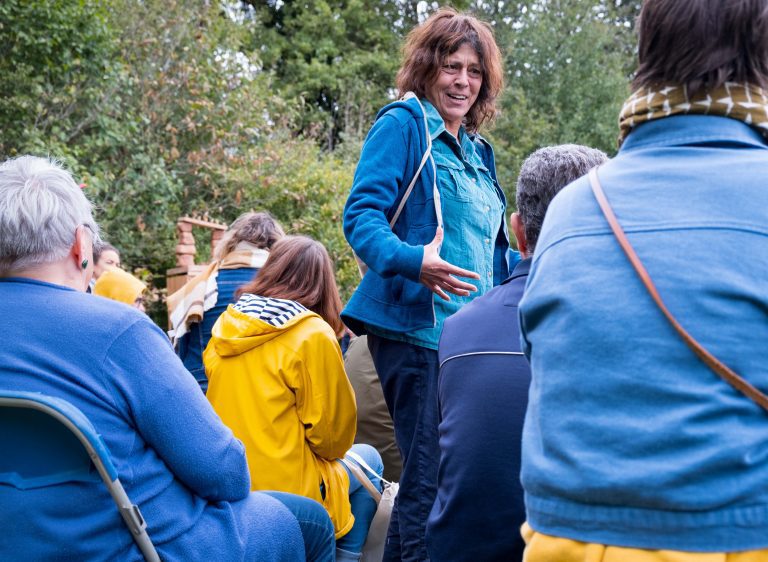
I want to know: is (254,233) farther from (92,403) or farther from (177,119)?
(177,119)

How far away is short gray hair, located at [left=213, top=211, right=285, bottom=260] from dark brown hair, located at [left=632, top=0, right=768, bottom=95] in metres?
3.80

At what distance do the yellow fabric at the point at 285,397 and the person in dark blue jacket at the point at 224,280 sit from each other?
1.62m

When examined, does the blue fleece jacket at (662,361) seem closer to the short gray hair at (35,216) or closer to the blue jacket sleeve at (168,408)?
the blue jacket sleeve at (168,408)

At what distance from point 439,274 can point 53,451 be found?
3.91 feet

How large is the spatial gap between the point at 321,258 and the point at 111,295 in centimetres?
262

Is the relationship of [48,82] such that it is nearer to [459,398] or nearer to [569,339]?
[459,398]

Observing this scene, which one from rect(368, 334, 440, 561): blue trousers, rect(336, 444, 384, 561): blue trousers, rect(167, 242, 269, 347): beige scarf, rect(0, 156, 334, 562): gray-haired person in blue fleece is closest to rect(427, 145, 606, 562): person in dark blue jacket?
rect(368, 334, 440, 561): blue trousers

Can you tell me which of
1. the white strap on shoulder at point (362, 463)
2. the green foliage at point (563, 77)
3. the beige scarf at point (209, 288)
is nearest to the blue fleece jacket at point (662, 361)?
the white strap on shoulder at point (362, 463)

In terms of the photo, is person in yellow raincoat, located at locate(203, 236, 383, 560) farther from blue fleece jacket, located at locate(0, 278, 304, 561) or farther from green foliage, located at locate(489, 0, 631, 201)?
green foliage, located at locate(489, 0, 631, 201)

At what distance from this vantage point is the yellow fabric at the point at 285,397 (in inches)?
138

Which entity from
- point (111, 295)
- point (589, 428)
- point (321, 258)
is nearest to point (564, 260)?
point (589, 428)

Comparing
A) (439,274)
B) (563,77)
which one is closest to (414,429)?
(439,274)

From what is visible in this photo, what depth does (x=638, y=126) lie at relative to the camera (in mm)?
1654

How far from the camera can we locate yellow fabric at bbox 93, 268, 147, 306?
6.06 m
